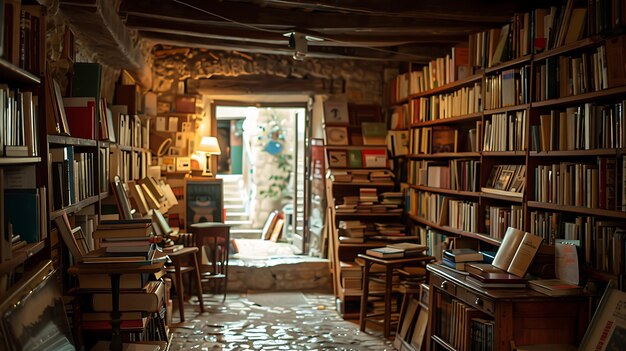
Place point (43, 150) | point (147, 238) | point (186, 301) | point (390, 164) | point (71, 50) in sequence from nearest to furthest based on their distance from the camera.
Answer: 1. point (43, 150)
2. point (147, 238)
3. point (71, 50)
4. point (186, 301)
5. point (390, 164)

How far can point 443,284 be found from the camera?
12.6 feet

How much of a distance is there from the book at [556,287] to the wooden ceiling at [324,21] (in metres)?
2.05

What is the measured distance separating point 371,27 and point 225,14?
127 centimetres

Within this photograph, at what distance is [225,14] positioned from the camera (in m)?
4.93

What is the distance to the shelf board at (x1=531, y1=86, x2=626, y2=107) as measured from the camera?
311cm

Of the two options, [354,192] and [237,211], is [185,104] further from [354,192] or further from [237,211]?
[237,211]

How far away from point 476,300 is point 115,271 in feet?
6.65

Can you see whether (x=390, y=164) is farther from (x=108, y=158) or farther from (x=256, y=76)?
(x=108, y=158)

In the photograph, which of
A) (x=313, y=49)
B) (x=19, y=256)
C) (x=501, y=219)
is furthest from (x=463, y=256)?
(x=313, y=49)

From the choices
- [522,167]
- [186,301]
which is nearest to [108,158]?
[186,301]

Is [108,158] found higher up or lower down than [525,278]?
higher up

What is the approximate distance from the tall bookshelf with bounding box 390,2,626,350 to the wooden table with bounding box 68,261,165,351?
73.4 inches

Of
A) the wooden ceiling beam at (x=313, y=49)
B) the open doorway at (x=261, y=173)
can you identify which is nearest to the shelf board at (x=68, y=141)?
the wooden ceiling beam at (x=313, y=49)

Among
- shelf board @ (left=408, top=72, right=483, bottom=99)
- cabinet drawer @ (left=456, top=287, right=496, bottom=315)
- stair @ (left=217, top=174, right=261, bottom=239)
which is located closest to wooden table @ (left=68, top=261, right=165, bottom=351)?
cabinet drawer @ (left=456, top=287, right=496, bottom=315)
